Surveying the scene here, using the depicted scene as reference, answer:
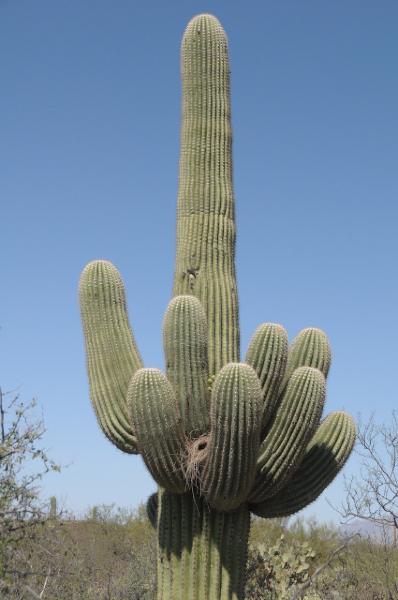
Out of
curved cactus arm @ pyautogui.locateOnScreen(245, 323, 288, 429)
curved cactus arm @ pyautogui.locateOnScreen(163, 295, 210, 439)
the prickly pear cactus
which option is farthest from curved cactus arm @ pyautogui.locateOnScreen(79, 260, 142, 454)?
the prickly pear cactus

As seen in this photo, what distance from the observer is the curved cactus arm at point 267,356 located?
6.98 meters

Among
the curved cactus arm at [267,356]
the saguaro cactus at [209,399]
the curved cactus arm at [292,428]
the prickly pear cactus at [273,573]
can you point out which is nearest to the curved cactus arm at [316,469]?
the saguaro cactus at [209,399]

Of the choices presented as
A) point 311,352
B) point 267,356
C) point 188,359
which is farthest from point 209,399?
point 311,352

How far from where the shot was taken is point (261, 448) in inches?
279

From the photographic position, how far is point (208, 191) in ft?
25.8

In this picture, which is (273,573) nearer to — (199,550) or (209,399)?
(199,550)

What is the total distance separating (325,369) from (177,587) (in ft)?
6.90

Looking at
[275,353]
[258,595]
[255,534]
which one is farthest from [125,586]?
[275,353]

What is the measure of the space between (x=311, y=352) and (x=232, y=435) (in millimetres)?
1371

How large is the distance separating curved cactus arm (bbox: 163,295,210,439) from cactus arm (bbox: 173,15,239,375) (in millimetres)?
355

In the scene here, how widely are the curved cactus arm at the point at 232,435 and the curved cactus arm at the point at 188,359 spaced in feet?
0.88

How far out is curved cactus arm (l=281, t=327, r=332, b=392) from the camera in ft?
24.9

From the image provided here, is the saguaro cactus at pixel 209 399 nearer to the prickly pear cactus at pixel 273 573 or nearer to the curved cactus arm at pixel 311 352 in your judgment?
the curved cactus arm at pixel 311 352

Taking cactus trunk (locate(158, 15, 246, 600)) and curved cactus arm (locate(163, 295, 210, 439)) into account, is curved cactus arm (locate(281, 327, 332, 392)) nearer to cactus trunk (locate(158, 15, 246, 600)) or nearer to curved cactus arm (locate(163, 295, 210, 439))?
cactus trunk (locate(158, 15, 246, 600))
